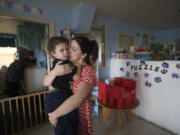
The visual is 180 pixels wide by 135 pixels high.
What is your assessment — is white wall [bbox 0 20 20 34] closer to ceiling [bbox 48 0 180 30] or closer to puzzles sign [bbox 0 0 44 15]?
puzzles sign [bbox 0 0 44 15]

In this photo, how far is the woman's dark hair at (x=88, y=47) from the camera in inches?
30.1

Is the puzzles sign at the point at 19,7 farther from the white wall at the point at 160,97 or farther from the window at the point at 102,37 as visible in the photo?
the white wall at the point at 160,97

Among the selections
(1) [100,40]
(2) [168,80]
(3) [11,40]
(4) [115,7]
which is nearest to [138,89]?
(2) [168,80]

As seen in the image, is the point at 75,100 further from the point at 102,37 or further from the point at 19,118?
the point at 102,37

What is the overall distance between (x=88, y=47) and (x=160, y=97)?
5.73 ft

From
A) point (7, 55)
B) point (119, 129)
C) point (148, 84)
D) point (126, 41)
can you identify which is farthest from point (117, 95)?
point (7, 55)

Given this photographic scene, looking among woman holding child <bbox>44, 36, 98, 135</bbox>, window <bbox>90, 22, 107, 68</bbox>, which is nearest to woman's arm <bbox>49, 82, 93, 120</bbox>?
woman holding child <bbox>44, 36, 98, 135</bbox>

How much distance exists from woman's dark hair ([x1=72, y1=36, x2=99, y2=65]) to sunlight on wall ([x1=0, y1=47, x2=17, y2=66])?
12.2 ft

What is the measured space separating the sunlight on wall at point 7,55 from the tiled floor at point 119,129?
9.18ft

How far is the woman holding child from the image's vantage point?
66 centimetres

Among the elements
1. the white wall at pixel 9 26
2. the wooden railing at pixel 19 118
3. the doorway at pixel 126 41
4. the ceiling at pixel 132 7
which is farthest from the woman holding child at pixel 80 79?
the white wall at pixel 9 26

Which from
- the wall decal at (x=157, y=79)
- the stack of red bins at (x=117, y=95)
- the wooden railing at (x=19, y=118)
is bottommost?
the wooden railing at (x=19, y=118)

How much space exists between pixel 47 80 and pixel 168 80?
6.07 ft

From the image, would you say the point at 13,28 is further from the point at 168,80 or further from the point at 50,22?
the point at 168,80
